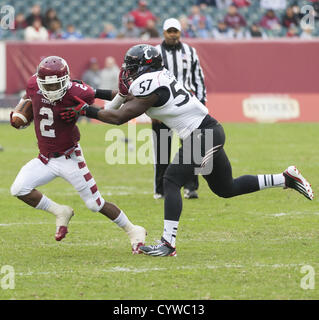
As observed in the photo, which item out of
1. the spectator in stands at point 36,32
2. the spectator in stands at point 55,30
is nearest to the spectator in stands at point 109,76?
the spectator in stands at point 36,32

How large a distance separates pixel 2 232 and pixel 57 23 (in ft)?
34.5

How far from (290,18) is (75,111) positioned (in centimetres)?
1265

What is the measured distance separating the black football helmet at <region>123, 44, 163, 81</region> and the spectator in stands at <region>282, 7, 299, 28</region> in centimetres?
1217

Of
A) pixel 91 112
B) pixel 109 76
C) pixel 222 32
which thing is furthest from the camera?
pixel 222 32

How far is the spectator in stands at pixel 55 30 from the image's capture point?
53.1ft

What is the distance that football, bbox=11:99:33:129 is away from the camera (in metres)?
5.54

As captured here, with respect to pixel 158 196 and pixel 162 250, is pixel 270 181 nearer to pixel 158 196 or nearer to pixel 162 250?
pixel 162 250

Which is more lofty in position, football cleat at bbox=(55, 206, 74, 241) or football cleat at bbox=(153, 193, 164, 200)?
football cleat at bbox=(153, 193, 164, 200)

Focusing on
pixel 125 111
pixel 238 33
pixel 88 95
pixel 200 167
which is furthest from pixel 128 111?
pixel 238 33

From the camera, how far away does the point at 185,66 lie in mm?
7809

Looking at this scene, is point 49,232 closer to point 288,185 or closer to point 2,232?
point 2,232

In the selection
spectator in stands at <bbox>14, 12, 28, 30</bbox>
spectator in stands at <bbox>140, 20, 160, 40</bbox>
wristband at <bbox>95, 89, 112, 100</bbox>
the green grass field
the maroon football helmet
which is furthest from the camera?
spectator in stands at <bbox>14, 12, 28, 30</bbox>

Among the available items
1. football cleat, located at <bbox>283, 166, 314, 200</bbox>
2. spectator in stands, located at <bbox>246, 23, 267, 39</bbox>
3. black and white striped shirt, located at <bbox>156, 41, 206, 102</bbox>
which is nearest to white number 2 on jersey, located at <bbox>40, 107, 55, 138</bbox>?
football cleat, located at <bbox>283, 166, 314, 200</bbox>

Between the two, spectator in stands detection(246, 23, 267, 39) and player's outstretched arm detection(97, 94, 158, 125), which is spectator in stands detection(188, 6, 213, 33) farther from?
player's outstretched arm detection(97, 94, 158, 125)
